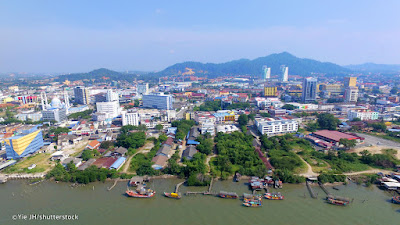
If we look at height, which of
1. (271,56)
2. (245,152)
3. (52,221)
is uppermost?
(271,56)

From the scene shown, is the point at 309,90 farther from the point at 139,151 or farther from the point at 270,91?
the point at 139,151

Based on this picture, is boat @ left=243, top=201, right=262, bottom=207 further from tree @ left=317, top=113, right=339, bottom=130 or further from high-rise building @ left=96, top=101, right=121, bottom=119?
high-rise building @ left=96, top=101, right=121, bottom=119

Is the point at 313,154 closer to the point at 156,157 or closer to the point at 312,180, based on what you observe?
the point at 312,180

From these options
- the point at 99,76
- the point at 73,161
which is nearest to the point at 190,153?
the point at 73,161

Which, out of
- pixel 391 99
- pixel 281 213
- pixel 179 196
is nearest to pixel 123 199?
pixel 179 196

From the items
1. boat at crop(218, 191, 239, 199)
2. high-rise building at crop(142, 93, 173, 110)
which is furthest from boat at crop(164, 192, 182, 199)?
high-rise building at crop(142, 93, 173, 110)

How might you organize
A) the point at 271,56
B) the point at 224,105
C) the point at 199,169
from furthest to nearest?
the point at 271,56
the point at 224,105
the point at 199,169
